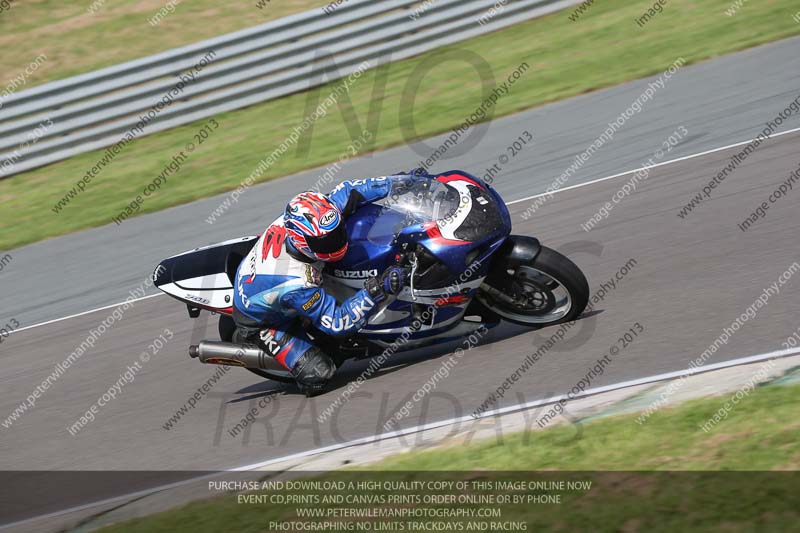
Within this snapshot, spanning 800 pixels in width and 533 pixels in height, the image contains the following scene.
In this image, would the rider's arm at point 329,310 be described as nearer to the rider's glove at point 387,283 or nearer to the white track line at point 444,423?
the rider's glove at point 387,283

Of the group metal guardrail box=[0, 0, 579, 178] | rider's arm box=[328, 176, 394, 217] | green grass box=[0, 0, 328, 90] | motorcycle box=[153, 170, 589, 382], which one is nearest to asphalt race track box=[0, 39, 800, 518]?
motorcycle box=[153, 170, 589, 382]

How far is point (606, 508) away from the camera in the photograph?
4465 mm

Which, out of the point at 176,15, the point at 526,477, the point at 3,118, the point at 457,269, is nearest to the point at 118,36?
the point at 176,15

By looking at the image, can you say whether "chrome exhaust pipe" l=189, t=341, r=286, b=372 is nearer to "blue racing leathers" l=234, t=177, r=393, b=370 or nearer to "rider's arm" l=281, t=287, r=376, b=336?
"blue racing leathers" l=234, t=177, r=393, b=370

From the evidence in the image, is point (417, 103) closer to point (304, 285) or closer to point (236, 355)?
point (236, 355)

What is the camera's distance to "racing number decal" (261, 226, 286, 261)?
670 cm

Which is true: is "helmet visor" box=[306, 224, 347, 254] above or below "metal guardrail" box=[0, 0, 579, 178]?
above

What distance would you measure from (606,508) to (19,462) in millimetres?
4930

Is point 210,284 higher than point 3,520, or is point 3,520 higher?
point 210,284

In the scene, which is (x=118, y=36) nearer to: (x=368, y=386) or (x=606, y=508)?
(x=368, y=386)

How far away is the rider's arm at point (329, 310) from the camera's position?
651 centimetres

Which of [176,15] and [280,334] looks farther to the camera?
[176,15]

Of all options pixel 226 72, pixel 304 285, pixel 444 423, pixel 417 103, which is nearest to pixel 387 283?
pixel 304 285

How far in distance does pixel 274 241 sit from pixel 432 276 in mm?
1250
